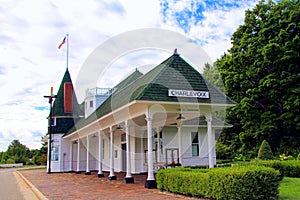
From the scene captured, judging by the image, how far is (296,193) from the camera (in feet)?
33.5

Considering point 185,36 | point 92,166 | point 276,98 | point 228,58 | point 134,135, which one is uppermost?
point 228,58

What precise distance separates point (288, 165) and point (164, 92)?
7.77 meters

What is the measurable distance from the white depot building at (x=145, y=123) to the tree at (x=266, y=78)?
14.2ft

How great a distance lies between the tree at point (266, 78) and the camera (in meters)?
28.0

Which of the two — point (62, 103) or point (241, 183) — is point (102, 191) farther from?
point (62, 103)

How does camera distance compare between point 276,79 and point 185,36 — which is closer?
point 185,36

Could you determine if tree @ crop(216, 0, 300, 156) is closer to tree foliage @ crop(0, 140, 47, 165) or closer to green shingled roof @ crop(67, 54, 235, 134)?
green shingled roof @ crop(67, 54, 235, 134)

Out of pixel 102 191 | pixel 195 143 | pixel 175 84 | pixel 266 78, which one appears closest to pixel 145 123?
pixel 195 143

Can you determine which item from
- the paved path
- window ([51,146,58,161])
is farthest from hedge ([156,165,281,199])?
window ([51,146,58,161])

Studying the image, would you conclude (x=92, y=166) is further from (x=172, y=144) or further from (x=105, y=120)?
(x=105, y=120)

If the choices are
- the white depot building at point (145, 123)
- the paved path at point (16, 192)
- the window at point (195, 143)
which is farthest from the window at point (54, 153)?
the window at point (195, 143)

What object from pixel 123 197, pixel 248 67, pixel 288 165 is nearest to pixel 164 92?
pixel 123 197

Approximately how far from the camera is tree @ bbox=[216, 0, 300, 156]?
1102 inches

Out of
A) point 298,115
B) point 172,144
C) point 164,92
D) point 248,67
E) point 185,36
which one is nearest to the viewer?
point 164,92
